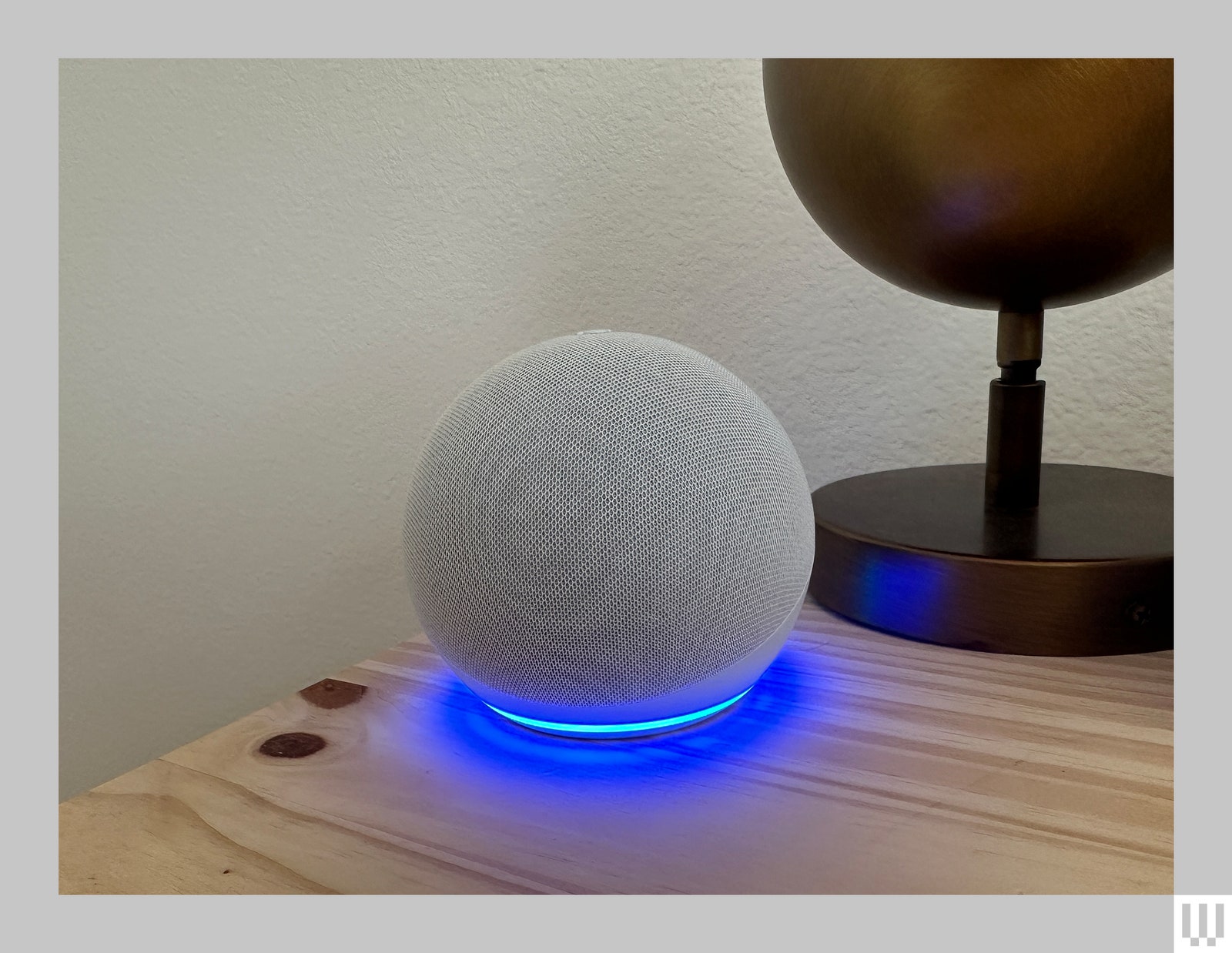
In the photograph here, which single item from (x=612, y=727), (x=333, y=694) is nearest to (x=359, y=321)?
(x=333, y=694)

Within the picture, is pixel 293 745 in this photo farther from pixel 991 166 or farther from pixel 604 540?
pixel 991 166

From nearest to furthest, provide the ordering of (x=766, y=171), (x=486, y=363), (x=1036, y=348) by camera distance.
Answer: (x=1036, y=348)
(x=766, y=171)
(x=486, y=363)

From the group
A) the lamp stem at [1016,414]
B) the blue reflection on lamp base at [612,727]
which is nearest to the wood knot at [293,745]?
the blue reflection on lamp base at [612,727]

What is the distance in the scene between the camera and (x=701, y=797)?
45 centimetres

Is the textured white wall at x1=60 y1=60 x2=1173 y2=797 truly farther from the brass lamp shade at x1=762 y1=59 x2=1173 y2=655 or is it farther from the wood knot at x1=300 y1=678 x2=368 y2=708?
the wood knot at x1=300 y1=678 x2=368 y2=708

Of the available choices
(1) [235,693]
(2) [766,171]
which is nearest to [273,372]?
(1) [235,693]

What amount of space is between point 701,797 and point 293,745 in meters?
0.21

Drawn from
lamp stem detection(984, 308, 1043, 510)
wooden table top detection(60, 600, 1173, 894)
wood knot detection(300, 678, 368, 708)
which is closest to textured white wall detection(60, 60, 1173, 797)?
lamp stem detection(984, 308, 1043, 510)

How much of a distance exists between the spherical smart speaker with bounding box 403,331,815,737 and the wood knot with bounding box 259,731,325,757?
79 millimetres

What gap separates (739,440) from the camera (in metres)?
0.51

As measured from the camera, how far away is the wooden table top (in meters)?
0.39
